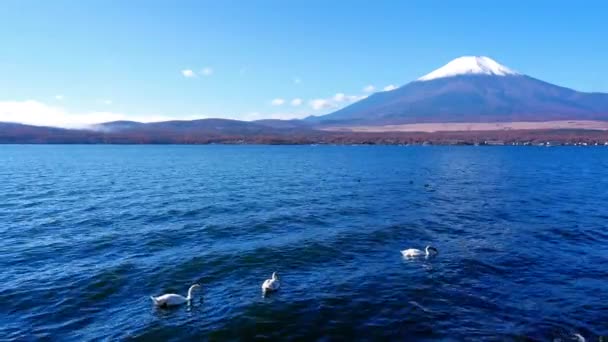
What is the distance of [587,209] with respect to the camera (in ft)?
133

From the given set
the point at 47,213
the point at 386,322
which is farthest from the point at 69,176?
the point at 386,322

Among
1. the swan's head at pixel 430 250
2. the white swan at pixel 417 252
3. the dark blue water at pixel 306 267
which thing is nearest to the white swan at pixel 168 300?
the dark blue water at pixel 306 267

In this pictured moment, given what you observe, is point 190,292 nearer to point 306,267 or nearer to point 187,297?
point 187,297

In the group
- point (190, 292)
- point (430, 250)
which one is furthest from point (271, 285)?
point (430, 250)

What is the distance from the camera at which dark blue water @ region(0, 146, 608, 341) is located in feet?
53.7

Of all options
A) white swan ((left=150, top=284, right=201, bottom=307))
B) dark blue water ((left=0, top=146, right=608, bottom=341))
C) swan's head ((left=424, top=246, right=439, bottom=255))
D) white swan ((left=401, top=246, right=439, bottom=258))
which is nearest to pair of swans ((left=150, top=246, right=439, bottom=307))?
white swan ((left=150, top=284, right=201, bottom=307))

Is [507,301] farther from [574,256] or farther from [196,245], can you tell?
[196,245]

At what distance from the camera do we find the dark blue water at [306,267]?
53.7 ft

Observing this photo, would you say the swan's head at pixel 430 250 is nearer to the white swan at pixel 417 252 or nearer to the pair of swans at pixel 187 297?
the white swan at pixel 417 252

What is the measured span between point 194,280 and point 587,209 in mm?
36288

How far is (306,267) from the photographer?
23.1m

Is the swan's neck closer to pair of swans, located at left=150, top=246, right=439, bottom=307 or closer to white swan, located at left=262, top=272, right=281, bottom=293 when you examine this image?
pair of swans, located at left=150, top=246, right=439, bottom=307

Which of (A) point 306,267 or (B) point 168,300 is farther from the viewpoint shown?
(A) point 306,267

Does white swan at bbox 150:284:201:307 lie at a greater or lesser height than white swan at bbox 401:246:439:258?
greater
